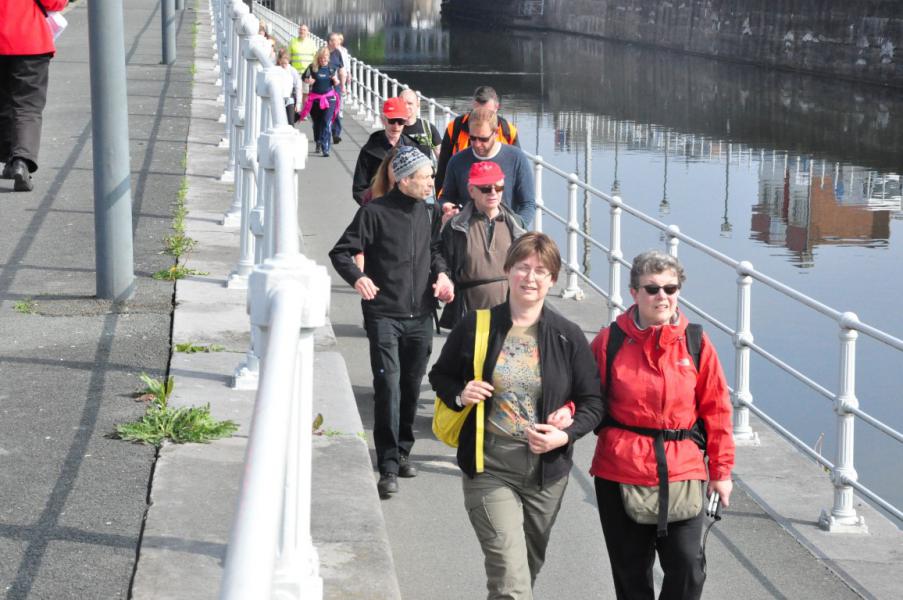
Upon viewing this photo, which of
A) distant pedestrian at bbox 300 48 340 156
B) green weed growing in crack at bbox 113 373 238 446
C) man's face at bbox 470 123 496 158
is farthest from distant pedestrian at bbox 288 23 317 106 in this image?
green weed growing in crack at bbox 113 373 238 446

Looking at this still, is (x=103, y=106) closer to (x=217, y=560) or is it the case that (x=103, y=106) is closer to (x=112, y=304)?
(x=112, y=304)

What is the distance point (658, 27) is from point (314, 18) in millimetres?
43218

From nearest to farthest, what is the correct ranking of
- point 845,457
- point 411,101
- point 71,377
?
point 71,377, point 845,457, point 411,101

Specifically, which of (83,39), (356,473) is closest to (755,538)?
(356,473)

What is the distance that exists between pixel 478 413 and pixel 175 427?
1511 millimetres

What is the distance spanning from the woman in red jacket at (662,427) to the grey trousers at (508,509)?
203 mm

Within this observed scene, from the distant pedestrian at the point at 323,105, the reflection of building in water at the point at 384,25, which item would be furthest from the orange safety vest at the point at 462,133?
the reflection of building in water at the point at 384,25

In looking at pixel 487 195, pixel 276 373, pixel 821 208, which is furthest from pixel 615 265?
pixel 821 208

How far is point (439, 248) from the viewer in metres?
6.92

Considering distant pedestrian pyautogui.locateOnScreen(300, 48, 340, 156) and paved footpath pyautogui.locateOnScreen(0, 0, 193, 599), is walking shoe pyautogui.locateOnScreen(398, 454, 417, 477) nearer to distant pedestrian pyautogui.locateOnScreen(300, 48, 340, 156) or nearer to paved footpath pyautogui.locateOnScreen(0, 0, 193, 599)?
paved footpath pyautogui.locateOnScreen(0, 0, 193, 599)

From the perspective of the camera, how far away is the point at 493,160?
313 inches

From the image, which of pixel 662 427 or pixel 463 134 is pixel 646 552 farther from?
pixel 463 134

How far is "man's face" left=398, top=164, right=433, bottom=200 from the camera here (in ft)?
21.4

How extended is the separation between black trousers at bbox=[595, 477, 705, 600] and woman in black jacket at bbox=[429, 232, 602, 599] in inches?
7.4
